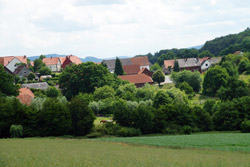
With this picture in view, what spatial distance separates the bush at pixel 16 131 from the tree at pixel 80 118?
6.70 metres

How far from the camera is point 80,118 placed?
42031 mm

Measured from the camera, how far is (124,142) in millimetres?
32969

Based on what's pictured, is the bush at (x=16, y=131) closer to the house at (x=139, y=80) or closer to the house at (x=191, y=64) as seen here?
the house at (x=139, y=80)

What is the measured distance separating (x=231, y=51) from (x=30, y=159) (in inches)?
6452

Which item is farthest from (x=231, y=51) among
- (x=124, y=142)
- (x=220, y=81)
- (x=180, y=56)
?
(x=124, y=142)

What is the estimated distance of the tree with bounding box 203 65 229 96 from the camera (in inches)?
3041

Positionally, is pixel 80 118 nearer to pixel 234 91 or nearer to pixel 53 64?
pixel 234 91

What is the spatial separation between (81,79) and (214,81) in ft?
103

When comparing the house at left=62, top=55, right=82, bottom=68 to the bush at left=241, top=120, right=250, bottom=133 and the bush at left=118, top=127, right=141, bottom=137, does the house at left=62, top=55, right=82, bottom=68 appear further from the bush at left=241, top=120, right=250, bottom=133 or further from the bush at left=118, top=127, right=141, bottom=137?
the bush at left=241, top=120, right=250, bottom=133

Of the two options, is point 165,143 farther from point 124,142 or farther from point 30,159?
point 30,159

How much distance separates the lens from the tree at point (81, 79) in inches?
2872

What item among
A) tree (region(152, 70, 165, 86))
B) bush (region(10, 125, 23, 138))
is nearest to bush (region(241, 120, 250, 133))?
bush (region(10, 125, 23, 138))

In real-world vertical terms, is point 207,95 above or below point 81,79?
below

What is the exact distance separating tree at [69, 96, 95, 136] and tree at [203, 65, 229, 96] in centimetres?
4249
